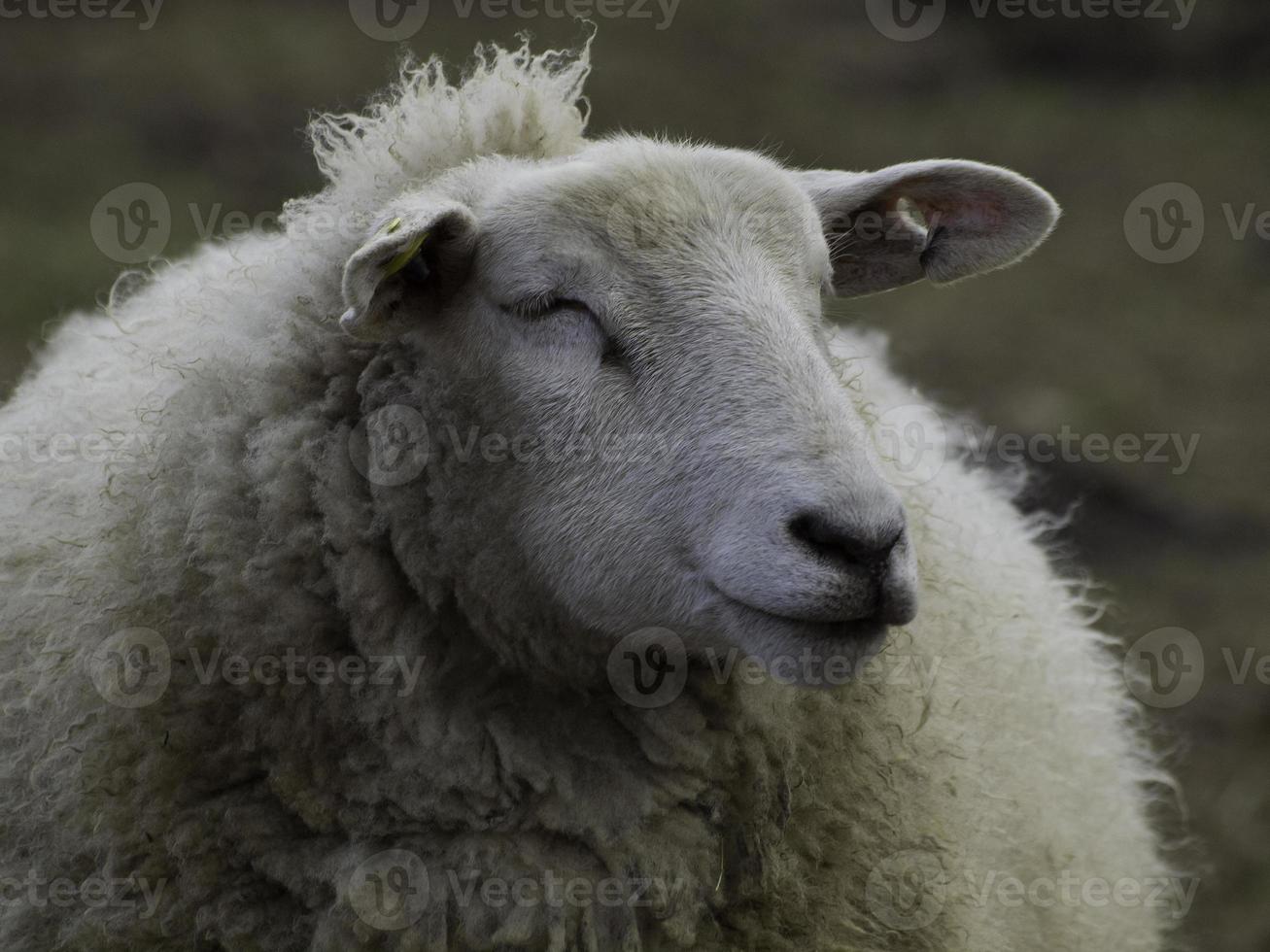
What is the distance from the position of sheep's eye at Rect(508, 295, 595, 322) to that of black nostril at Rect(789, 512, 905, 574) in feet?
1.97

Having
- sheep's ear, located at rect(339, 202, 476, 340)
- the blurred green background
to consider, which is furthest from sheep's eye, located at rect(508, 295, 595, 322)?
the blurred green background

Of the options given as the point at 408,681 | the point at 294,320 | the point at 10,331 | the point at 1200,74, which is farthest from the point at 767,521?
the point at 1200,74

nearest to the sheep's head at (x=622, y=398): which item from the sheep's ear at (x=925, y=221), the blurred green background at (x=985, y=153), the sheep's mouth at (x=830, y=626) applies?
the sheep's mouth at (x=830, y=626)

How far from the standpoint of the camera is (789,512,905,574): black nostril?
7.58 ft

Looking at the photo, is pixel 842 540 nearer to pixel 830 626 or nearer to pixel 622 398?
pixel 830 626

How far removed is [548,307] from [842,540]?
2.39 feet

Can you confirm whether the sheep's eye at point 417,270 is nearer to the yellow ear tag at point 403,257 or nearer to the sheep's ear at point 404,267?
the sheep's ear at point 404,267

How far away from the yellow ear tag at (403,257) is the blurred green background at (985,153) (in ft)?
15.2

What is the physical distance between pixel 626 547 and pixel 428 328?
1.94 feet

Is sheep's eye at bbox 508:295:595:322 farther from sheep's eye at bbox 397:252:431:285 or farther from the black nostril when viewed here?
the black nostril

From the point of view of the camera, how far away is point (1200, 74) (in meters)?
13.8

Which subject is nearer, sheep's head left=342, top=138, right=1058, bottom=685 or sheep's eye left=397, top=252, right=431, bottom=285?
sheep's head left=342, top=138, right=1058, bottom=685

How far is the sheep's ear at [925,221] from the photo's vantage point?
3.12 m

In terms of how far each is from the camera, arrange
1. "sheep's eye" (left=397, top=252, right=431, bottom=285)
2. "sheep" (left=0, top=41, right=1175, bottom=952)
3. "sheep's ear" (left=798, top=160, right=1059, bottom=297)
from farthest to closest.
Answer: "sheep's ear" (left=798, top=160, right=1059, bottom=297), "sheep's eye" (left=397, top=252, right=431, bottom=285), "sheep" (left=0, top=41, right=1175, bottom=952)
